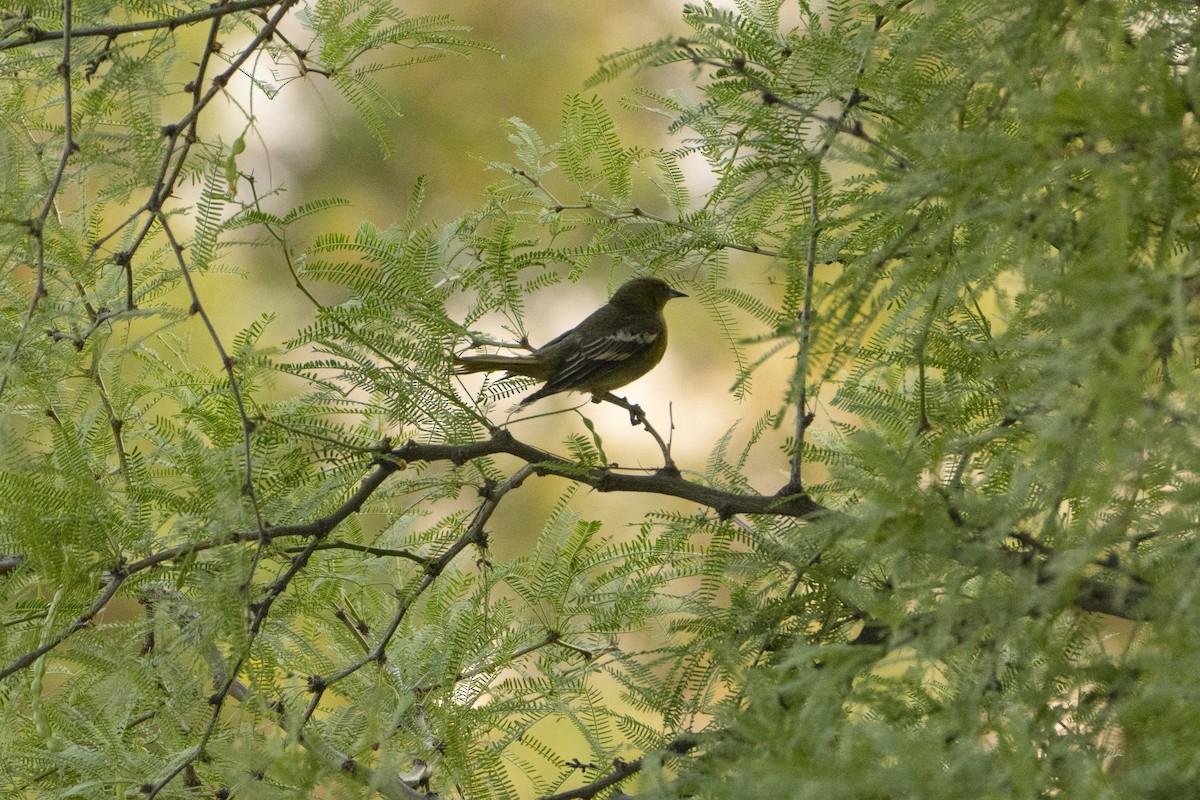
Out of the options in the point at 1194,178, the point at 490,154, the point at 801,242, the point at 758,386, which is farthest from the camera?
the point at 490,154

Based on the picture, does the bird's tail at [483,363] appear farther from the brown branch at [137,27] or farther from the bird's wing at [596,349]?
the brown branch at [137,27]

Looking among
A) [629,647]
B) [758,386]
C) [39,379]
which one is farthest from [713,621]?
[758,386]

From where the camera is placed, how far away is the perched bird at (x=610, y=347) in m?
4.11

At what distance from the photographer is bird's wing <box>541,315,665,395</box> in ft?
13.6

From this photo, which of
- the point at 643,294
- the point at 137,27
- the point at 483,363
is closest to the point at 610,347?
the point at 643,294

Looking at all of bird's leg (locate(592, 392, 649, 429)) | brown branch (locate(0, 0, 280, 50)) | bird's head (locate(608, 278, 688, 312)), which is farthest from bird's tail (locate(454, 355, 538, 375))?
bird's head (locate(608, 278, 688, 312))

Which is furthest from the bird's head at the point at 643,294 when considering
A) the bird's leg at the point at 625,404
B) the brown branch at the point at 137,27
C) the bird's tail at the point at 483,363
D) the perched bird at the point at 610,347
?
the brown branch at the point at 137,27

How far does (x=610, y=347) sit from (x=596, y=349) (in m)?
0.09

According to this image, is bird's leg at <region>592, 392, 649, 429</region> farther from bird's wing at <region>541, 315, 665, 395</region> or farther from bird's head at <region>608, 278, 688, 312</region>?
bird's head at <region>608, 278, 688, 312</region>

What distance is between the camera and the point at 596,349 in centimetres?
438

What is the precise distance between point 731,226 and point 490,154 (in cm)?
581

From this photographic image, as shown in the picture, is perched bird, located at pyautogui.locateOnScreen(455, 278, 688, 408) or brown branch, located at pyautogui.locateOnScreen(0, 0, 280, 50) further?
perched bird, located at pyautogui.locateOnScreen(455, 278, 688, 408)

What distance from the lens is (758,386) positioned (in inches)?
283

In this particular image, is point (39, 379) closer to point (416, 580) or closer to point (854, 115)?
point (416, 580)
